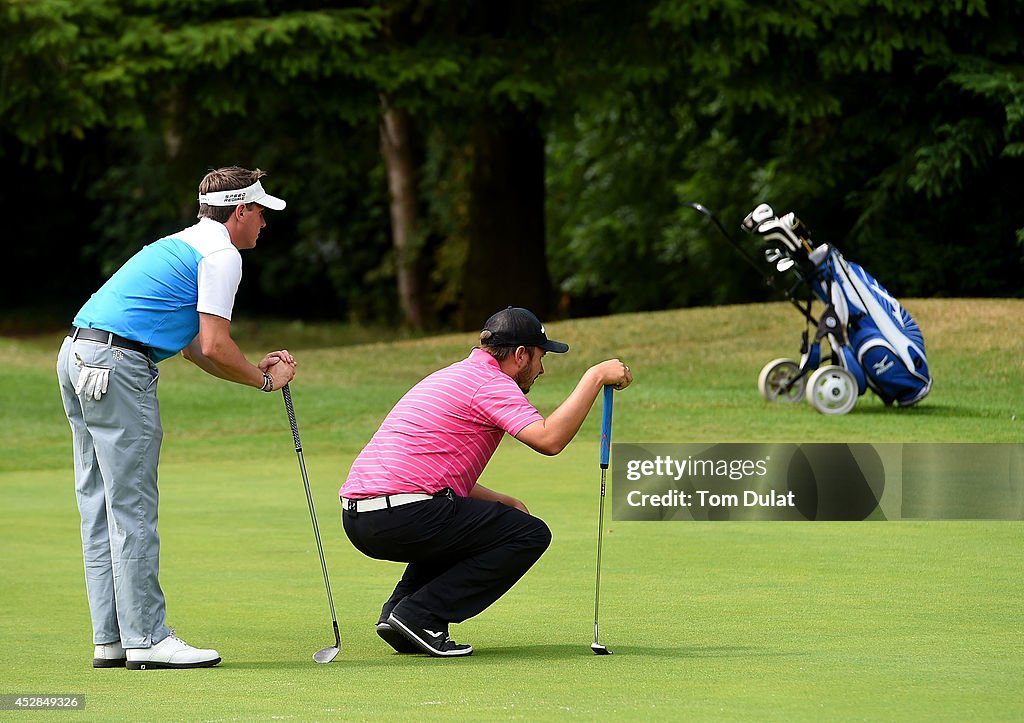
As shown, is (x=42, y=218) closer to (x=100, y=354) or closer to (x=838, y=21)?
(x=838, y=21)

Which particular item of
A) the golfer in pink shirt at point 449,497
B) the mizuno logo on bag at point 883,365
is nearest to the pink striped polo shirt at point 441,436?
the golfer in pink shirt at point 449,497

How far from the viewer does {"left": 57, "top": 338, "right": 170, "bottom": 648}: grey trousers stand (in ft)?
19.1

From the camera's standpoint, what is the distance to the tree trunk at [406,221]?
36469mm

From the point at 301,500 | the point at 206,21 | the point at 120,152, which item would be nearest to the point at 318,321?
the point at 120,152

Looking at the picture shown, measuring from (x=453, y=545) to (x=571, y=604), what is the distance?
130 cm

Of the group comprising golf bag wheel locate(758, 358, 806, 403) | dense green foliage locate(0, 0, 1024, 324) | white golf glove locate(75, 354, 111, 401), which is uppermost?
dense green foliage locate(0, 0, 1024, 324)

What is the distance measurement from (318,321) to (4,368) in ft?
71.6

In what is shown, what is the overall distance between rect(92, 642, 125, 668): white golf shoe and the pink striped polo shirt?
0.97 m

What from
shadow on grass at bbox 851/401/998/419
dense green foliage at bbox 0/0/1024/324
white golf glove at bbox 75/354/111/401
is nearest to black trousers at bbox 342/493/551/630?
white golf glove at bbox 75/354/111/401

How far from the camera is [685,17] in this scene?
21.0m

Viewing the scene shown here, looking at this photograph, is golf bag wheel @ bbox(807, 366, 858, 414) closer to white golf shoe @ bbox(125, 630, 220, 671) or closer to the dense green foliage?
the dense green foliage

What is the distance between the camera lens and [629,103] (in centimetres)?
2608

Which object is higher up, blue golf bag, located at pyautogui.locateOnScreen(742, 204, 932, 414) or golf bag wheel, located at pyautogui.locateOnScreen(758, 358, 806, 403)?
blue golf bag, located at pyautogui.locateOnScreen(742, 204, 932, 414)

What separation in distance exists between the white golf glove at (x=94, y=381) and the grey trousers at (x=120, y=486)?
0.02 m
